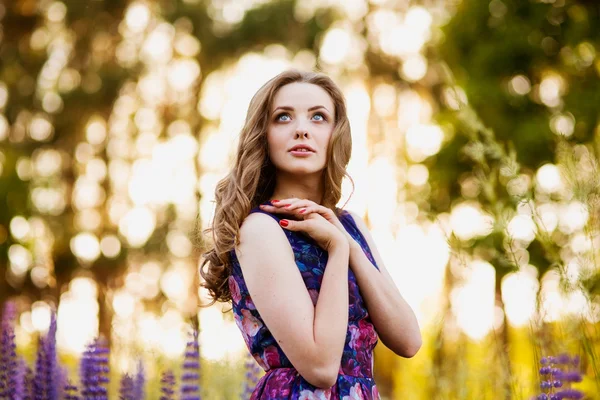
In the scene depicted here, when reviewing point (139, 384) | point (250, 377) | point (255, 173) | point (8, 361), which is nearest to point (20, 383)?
point (8, 361)

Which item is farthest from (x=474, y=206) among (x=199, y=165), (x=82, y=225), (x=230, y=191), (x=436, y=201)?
(x=230, y=191)

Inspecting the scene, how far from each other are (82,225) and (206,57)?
12.6 ft

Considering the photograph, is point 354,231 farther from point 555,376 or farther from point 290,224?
point 555,376

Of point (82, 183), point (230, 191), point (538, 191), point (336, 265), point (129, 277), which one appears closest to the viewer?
point (336, 265)

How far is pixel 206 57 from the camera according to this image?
561 inches

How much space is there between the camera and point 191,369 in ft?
9.44

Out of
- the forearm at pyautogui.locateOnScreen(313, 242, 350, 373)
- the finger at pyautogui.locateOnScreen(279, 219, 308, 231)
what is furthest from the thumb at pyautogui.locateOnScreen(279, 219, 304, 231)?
the forearm at pyautogui.locateOnScreen(313, 242, 350, 373)

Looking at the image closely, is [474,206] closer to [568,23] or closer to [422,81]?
[568,23]

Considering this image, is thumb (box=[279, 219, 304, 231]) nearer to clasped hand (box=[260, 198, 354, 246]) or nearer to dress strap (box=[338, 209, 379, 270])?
clasped hand (box=[260, 198, 354, 246])

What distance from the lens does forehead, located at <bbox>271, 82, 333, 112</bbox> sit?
2.22 meters

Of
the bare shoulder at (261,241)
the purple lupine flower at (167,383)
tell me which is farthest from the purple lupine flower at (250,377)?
the bare shoulder at (261,241)

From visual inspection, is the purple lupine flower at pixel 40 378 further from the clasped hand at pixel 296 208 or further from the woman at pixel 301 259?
the clasped hand at pixel 296 208

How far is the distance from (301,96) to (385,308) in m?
0.66

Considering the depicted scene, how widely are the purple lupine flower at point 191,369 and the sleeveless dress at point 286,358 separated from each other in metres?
0.66
